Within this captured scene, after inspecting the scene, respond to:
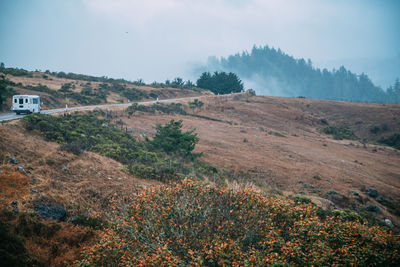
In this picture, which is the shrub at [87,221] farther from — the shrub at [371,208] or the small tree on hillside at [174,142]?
the shrub at [371,208]

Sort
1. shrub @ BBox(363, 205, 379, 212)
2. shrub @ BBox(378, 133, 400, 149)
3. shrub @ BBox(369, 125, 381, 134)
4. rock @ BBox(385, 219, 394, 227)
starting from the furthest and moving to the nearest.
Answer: shrub @ BBox(369, 125, 381, 134) → shrub @ BBox(378, 133, 400, 149) → shrub @ BBox(363, 205, 379, 212) → rock @ BBox(385, 219, 394, 227)

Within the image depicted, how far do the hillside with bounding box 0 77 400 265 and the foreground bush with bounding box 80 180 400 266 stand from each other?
0.04 metres

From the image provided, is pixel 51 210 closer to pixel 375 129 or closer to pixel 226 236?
pixel 226 236

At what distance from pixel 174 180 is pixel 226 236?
A: 22.5 ft

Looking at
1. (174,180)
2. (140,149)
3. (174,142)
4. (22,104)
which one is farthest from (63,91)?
(174,180)

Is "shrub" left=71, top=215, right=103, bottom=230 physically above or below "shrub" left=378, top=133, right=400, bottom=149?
below

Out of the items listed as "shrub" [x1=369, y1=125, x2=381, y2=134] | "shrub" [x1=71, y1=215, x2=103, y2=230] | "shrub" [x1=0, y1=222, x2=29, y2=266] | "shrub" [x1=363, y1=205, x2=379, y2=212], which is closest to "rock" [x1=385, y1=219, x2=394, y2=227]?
"shrub" [x1=363, y1=205, x2=379, y2=212]

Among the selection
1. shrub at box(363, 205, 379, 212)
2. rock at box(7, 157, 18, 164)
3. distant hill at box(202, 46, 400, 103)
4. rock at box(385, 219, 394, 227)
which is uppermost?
distant hill at box(202, 46, 400, 103)

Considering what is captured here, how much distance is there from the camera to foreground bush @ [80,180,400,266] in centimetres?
398

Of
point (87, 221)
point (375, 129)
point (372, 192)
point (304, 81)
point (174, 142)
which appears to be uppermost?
point (304, 81)

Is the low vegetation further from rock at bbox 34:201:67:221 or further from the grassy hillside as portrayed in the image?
the grassy hillside

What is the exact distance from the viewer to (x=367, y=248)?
161 inches

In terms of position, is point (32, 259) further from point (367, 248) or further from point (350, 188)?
point (350, 188)

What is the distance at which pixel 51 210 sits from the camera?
22.4 ft
